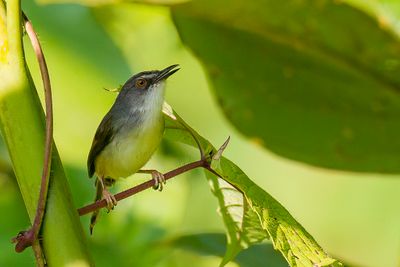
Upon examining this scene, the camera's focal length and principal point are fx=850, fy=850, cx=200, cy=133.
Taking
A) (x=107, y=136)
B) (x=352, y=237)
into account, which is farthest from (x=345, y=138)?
(x=352, y=237)

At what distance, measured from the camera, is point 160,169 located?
266cm

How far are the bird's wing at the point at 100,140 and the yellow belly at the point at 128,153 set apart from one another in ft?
0.06

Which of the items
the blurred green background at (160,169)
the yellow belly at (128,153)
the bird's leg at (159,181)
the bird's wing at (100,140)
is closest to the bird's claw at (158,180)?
the bird's leg at (159,181)

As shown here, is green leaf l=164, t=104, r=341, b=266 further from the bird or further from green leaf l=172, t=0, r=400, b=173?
green leaf l=172, t=0, r=400, b=173

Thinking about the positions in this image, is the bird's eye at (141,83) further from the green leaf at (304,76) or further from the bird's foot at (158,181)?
the bird's foot at (158,181)

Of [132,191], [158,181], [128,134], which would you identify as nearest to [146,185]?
[132,191]

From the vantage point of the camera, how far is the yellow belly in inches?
84.0

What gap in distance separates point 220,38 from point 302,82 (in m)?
0.27

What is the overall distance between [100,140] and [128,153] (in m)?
0.13

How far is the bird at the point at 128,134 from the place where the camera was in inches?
85.2

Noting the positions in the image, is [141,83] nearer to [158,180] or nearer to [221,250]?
[221,250]

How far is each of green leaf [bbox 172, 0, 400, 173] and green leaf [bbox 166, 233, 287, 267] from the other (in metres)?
0.38

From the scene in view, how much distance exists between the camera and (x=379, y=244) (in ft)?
11.2

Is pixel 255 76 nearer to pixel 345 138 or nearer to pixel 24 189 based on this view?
pixel 345 138
